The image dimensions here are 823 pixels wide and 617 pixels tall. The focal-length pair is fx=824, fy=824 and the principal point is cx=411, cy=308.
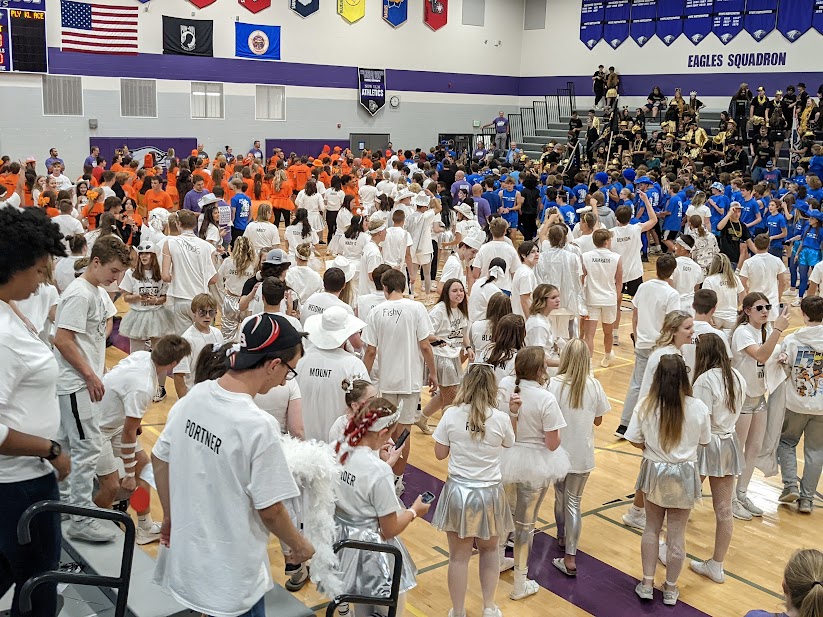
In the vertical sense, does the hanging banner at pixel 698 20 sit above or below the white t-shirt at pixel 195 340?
above

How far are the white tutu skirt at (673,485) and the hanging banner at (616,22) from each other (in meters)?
27.5

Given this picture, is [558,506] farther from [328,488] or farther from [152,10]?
[152,10]

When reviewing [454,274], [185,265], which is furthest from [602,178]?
[185,265]

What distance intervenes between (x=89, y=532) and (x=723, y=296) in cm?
627

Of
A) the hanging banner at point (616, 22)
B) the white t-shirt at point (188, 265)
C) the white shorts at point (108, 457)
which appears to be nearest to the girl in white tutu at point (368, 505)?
the white shorts at point (108, 457)

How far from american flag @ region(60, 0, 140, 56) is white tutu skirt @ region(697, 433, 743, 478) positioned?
74.3 feet

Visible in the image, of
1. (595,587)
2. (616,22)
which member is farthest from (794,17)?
(595,587)

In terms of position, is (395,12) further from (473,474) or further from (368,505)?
(368,505)

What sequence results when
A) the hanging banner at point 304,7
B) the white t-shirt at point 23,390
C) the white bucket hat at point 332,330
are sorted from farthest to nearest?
the hanging banner at point 304,7, the white bucket hat at point 332,330, the white t-shirt at point 23,390

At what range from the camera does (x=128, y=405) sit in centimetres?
508

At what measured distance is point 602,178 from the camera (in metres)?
17.3

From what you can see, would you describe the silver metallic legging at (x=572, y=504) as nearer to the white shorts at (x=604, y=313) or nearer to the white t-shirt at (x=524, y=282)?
the white t-shirt at (x=524, y=282)

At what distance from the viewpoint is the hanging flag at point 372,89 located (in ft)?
98.0

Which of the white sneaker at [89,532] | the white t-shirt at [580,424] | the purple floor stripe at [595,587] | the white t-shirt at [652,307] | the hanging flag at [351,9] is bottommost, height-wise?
the purple floor stripe at [595,587]
